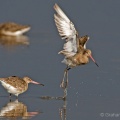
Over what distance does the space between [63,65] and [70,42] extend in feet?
7.99

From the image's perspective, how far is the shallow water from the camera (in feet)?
39.5

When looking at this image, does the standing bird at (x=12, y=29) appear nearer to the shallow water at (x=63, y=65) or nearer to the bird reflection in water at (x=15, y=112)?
the shallow water at (x=63, y=65)

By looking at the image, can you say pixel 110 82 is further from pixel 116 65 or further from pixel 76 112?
pixel 76 112

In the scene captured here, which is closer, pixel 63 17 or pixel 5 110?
pixel 5 110

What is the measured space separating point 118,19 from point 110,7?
6.88 feet

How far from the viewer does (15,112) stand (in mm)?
11422

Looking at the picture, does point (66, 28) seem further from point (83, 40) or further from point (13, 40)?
point (13, 40)

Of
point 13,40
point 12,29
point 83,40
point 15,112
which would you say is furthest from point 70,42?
point 12,29

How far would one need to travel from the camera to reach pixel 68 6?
2512cm

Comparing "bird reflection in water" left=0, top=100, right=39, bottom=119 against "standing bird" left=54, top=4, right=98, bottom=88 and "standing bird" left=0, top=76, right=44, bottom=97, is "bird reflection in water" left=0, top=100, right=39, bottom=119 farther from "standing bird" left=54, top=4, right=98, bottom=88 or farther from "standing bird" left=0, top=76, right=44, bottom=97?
"standing bird" left=54, top=4, right=98, bottom=88

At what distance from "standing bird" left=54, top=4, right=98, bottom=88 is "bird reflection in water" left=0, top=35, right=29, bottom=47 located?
547 centimetres

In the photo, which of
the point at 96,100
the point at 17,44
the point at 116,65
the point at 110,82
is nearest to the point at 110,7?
the point at 17,44

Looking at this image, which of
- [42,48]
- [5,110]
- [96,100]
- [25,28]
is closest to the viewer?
[5,110]

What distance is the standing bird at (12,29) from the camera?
2162 cm
